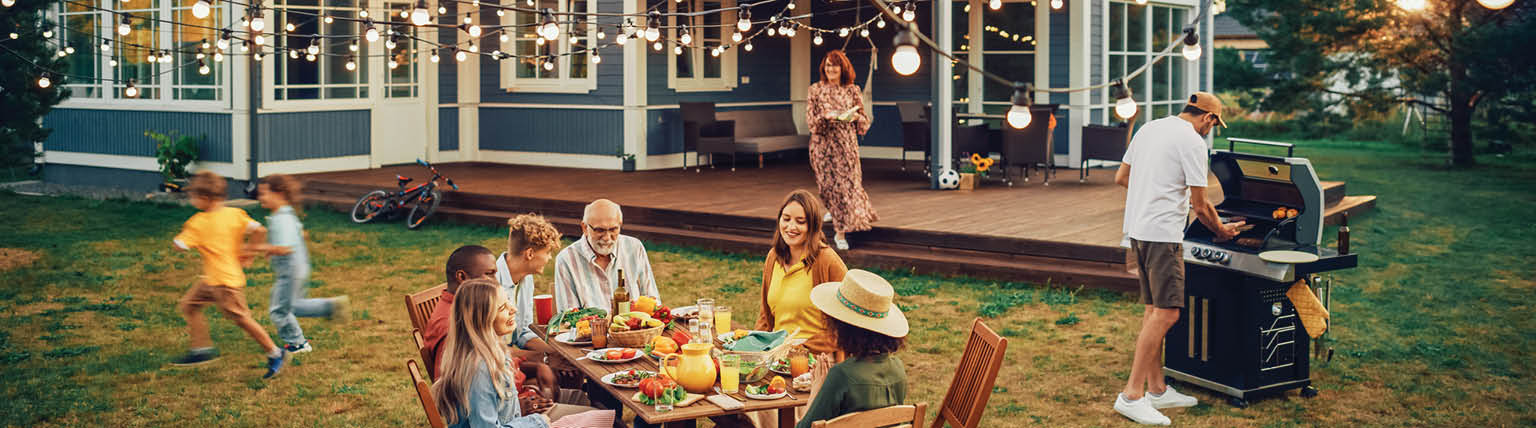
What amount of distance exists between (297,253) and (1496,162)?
20424 mm

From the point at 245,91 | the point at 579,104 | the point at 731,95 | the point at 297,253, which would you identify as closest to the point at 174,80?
the point at 245,91

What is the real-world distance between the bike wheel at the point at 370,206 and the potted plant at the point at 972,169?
568 centimetres

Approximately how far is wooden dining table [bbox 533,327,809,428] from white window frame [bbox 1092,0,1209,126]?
35.6 feet

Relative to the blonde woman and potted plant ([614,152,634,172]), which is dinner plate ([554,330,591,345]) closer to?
the blonde woman

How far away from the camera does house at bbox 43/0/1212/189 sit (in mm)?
14938

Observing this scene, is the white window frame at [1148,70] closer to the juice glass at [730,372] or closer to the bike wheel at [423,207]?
the bike wheel at [423,207]

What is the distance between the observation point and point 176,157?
1499 cm

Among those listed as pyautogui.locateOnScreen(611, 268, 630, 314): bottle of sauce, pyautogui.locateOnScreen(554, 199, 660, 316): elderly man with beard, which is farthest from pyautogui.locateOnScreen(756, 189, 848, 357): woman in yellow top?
pyautogui.locateOnScreen(554, 199, 660, 316): elderly man with beard

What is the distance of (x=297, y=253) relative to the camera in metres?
7.41

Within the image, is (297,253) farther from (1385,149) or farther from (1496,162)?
(1385,149)

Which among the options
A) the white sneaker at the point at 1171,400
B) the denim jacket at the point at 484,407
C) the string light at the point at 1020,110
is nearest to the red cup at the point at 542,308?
the denim jacket at the point at 484,407

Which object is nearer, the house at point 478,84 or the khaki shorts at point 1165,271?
the khaki shorts at point 1165,271

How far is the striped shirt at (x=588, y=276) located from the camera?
577cm

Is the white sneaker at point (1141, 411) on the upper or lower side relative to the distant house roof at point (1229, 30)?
lower
